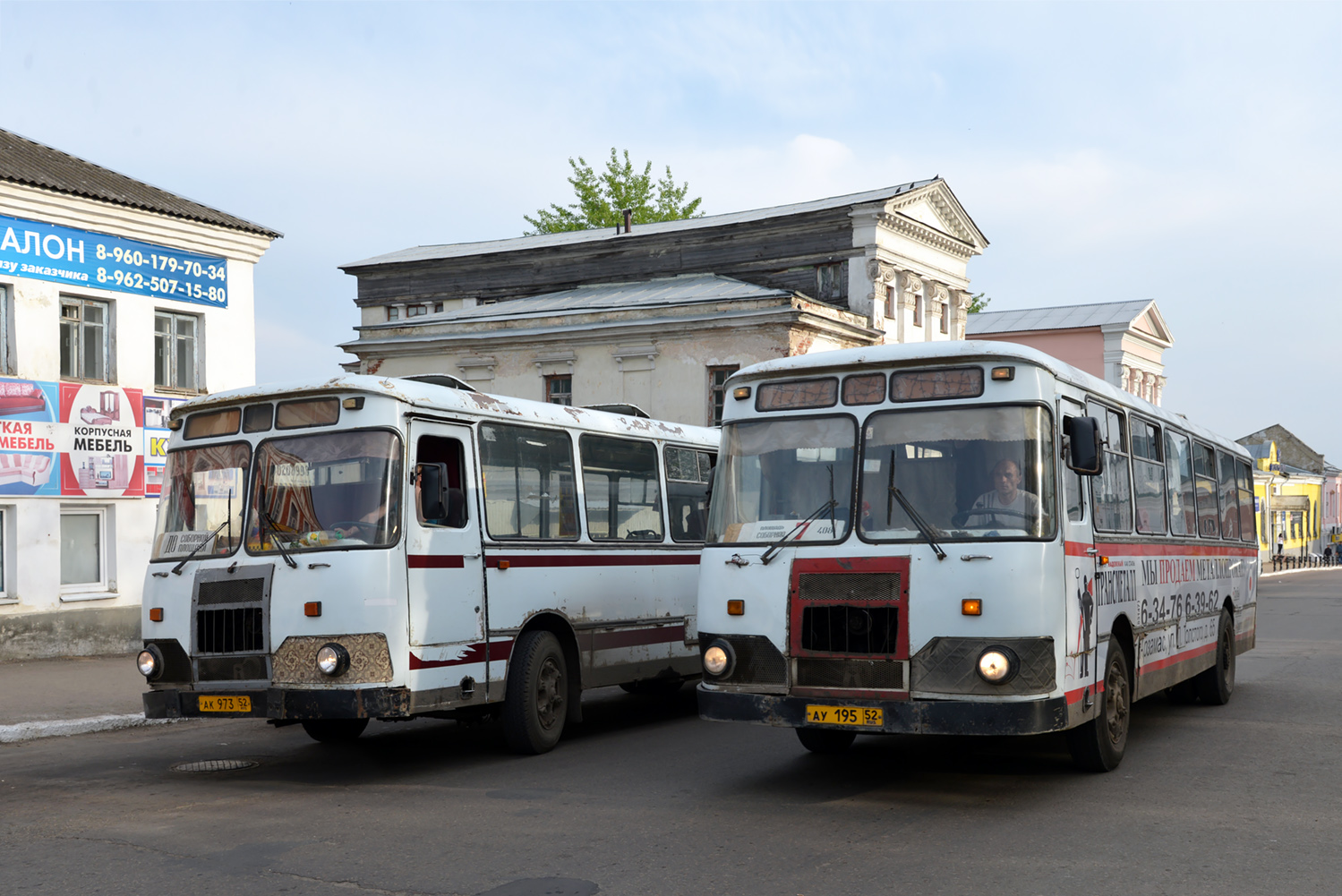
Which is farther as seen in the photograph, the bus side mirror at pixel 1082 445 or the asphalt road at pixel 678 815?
the bus side mirror at pixel 1082 445

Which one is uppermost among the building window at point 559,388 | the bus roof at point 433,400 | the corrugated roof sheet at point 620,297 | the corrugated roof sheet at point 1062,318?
the corrugated roof sheet at point 1062,318

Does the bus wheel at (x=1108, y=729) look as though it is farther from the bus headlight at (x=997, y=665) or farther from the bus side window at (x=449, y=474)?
the bus side window at (x=449, y=474)

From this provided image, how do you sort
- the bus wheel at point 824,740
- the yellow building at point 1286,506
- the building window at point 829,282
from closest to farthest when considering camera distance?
the bus wheel at point 824,740 → the building window at point 829,282 → the yellow building at point 1286,506

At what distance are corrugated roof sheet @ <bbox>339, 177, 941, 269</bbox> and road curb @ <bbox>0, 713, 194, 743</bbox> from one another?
1407 inches

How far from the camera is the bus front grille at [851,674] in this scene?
802 centimetres

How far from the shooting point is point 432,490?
31.4 ft

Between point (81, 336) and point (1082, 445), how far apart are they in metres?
16.8

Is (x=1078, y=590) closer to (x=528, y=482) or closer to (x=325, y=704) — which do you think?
(x=528, y=482)

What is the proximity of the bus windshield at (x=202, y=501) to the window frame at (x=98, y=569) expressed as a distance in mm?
10554

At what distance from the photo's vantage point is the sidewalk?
503 inches

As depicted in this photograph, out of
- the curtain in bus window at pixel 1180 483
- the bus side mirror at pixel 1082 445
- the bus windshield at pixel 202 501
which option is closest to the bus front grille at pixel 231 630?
the bus windshield at pixel 202 501

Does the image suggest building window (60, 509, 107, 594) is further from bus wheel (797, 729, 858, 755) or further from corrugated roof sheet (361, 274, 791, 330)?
corrugated roof sheet (361, 274, 791, 330)

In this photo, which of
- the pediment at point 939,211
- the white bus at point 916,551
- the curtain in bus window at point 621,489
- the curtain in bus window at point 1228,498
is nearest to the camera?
the white bus at point 916,551

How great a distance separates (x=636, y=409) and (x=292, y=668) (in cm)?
606
